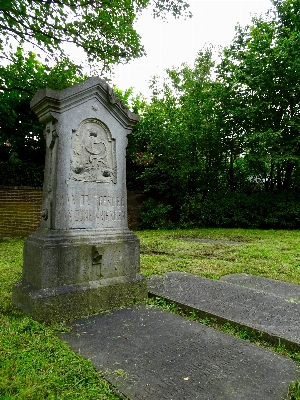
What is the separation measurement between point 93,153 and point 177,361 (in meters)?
2.36

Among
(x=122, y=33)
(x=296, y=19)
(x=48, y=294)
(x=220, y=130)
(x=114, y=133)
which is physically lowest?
(x=48, y=294)

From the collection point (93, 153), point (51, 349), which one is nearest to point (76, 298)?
point (51, 349)

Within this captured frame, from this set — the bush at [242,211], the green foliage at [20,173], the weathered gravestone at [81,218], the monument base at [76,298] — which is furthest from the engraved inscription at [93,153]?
the bush at [242,211]

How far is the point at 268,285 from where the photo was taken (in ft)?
14.5

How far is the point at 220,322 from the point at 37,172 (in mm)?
9285

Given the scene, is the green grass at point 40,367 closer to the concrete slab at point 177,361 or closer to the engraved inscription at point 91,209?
the concrete slab at point 177,361

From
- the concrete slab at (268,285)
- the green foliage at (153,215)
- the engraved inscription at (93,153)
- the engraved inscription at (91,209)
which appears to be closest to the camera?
the engraved inscription at (91,209)

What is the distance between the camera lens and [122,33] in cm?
984

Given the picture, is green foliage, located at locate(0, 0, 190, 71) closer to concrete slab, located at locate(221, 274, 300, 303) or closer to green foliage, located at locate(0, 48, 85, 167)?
green foliage, located at locate(0, 48, 85, 167)

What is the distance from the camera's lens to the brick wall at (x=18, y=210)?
388 inches

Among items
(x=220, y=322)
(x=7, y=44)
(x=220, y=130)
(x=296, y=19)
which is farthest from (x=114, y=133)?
(x=296, y=19)

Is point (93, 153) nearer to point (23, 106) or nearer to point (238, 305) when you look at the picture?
point (238, 305)

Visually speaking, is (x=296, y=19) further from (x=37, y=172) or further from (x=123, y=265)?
(x=123, y=265)

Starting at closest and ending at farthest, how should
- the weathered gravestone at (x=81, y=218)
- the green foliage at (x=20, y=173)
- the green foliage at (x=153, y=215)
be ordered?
the weathered gravestone at (x=81, y=218) → the green foliage at (x=20, y=173) → the green foliage at (x=153, y=215)
